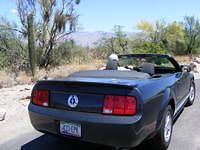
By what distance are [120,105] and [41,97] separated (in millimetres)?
1229

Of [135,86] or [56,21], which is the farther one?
[56,21]

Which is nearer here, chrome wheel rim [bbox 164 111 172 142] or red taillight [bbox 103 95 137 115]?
A: red taillight [bbox 103 95 137 115]

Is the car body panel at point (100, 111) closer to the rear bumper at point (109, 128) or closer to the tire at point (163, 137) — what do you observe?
the rear bumper at point (109, 128)

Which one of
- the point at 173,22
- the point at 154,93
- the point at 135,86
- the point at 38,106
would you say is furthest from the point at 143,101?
the point at 173,22

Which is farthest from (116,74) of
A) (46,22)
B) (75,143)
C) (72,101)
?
(46,22)

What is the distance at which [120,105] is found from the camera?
2.69m

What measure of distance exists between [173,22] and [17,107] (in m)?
30.0

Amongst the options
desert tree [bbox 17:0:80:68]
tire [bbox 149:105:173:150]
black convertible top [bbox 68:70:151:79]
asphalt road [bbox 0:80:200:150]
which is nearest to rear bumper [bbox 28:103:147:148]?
tire [bbox 149:105:173:150]

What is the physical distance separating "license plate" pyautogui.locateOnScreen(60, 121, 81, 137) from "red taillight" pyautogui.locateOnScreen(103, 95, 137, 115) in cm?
41

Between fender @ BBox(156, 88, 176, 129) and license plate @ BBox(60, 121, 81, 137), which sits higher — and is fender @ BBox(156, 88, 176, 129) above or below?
above

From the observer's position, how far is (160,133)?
3215 mm

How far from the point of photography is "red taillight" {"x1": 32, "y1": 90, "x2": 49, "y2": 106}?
10.5 ft

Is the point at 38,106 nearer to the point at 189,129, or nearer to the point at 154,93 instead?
the point at 154,93

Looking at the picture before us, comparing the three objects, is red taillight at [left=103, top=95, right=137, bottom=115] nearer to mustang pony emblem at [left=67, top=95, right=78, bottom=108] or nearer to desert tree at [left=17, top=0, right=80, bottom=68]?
mustang pony emblem at [left=67, top=95, right=78, bottom=108]
